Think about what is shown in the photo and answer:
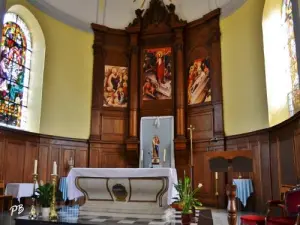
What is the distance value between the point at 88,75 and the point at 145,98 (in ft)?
6.80

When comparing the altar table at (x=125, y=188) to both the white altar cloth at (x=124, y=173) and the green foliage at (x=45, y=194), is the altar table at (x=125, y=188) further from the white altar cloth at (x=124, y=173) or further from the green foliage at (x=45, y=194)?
the green foliage at (x=45, y=194)

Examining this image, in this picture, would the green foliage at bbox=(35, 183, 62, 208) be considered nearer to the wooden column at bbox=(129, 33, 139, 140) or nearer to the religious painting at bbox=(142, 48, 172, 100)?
the wooden column at bbox=(129, 33, 139, 140)

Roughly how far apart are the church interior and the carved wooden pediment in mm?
38

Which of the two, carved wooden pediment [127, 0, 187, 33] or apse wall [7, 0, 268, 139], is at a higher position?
carved wooden pediment [127, 0, 187, 33]

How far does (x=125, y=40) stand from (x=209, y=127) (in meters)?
4.35

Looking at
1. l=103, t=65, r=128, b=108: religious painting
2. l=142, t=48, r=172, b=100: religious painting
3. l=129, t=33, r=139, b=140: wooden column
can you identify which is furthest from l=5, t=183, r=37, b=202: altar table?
l=142, t=48, r=172, b=100: religious painting

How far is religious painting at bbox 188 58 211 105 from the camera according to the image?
34.0 feet

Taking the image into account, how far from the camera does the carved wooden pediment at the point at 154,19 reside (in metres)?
11.5

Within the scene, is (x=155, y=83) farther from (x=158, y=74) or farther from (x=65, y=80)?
(x=65, y=80)

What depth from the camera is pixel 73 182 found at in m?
6.53

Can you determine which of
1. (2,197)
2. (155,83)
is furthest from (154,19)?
(2,197)

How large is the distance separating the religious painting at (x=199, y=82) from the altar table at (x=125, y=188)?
4493mm

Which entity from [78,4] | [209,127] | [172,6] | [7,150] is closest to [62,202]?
[7,150]

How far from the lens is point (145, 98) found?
36.5 feet
